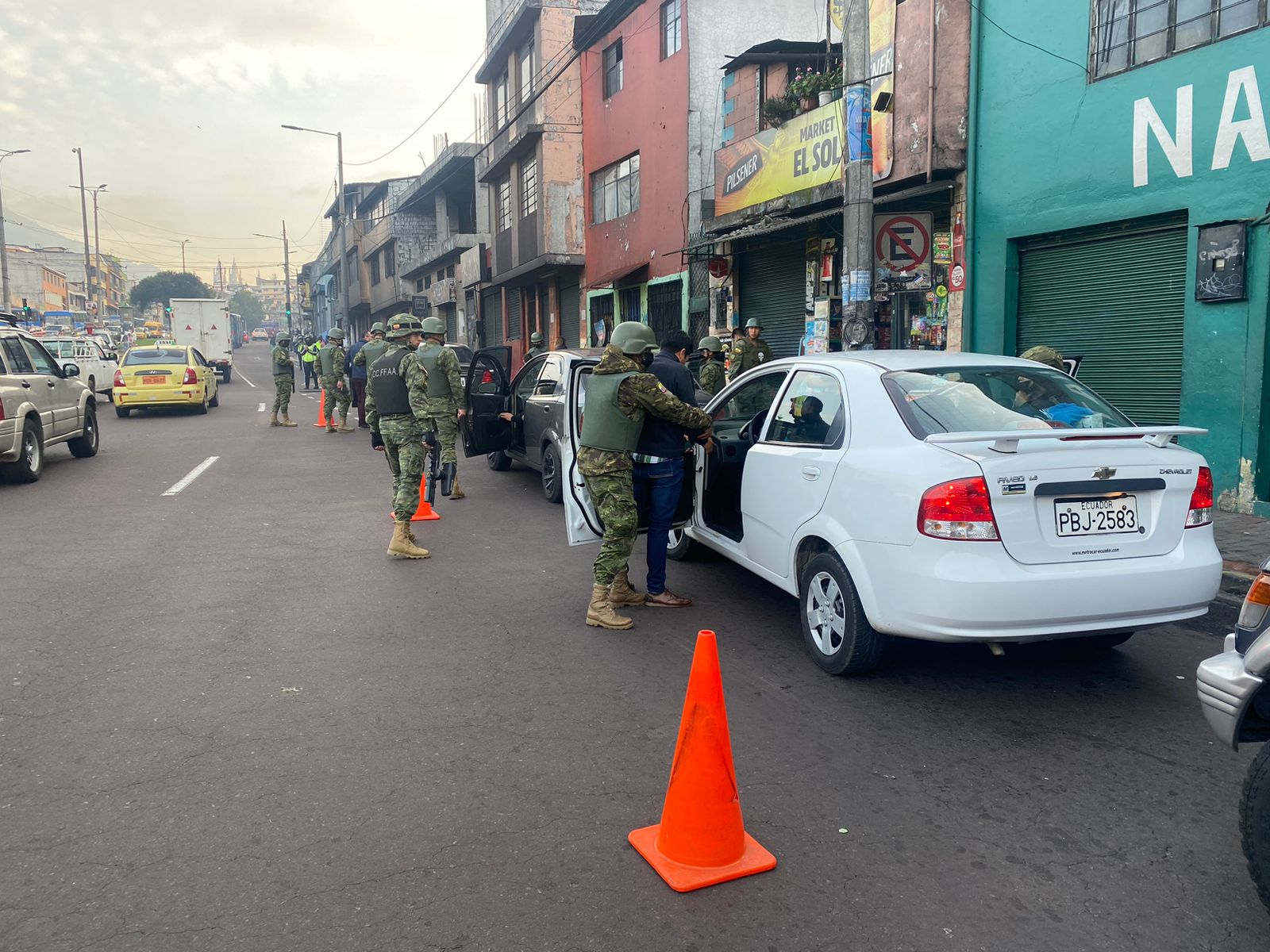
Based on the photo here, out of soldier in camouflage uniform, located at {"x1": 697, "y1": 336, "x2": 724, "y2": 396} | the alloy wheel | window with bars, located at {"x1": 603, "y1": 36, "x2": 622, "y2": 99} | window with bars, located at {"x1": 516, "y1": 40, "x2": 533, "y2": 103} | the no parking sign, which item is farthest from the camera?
window with bars, located at {"x1": 516, "y1": 40, "x2": 533, "y2": 103}

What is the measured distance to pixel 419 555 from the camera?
748 centimetres

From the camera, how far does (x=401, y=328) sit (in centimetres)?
812

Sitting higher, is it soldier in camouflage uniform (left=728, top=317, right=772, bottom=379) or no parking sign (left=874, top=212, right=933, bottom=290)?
no parking sign (left=874, top=212, right=933, bottom=290)

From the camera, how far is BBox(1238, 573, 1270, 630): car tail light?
9.44ft

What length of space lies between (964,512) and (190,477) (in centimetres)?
991

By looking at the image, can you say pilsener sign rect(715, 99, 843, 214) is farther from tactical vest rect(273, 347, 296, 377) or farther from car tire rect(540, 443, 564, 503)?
tactical vest rect(273, 347, 296, 377)

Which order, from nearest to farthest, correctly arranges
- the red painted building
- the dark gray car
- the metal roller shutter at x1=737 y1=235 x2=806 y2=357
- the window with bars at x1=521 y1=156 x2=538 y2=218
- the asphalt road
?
the asphalt road → the dark gray car → the metal roller shutter at x1=737 y1=235 x2=806 y2=357 → the red painted building → the window with bars at x1=521 y1=156 x2=538 y2=218

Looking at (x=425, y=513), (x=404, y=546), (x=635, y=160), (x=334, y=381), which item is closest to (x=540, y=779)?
(x=404, y=546)

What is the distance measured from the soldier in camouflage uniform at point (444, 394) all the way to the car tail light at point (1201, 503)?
605 cm

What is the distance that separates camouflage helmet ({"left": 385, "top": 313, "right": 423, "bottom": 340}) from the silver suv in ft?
17.0

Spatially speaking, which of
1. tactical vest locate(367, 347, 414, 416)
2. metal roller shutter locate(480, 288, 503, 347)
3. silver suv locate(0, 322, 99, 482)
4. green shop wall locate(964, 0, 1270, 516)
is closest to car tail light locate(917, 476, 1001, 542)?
tactical vest locate(367, 347, 414, 416)

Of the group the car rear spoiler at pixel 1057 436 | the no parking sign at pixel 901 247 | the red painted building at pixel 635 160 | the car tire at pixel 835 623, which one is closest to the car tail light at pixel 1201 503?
the car rear spoiler at pixel 1057 436

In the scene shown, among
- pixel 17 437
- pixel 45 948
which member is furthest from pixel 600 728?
pixel 17 437

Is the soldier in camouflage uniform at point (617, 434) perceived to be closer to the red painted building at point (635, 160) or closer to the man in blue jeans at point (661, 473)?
the man in blue jeans at point (661, 473)
